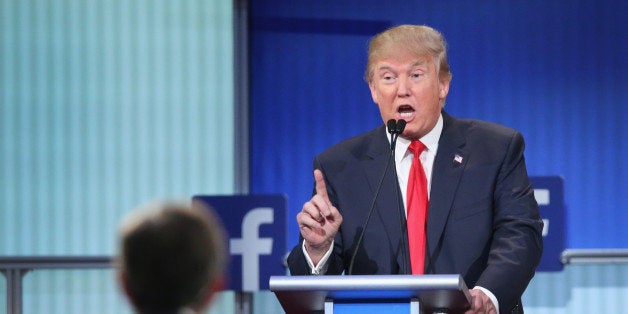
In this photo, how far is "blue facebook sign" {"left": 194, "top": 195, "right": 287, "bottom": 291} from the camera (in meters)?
5.21

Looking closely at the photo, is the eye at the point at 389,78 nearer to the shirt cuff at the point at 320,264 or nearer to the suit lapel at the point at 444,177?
the suit lapel at the point at 444,177

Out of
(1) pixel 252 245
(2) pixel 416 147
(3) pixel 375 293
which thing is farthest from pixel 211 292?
(1) pixel 252 245

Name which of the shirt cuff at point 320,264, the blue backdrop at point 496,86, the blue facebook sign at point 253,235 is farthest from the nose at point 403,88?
the blue backdrop at point 496,86

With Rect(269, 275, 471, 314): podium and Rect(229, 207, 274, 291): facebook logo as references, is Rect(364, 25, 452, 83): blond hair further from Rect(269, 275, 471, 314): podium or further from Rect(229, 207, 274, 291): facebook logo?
Rect(229, 207, 274, 291): facebook logo

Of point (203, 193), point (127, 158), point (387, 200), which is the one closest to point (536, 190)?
point (203, 193)

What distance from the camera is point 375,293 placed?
227 cm

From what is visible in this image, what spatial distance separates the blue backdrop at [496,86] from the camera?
5.52 m

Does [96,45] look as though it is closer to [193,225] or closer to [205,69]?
[205,69]

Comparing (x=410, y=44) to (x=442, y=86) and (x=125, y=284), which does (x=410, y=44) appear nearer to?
(x=442, y=86)

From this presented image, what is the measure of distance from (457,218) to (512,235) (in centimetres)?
15

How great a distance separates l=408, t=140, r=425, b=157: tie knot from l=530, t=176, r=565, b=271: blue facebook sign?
7.49 ft

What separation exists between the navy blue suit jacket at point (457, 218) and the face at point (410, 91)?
7cm

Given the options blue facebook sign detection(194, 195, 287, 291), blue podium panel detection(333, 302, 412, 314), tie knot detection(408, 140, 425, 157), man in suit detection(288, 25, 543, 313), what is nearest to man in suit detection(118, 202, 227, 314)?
blue podium panel detection(333, 302, 412, 314)

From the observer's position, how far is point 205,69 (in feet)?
18.2
